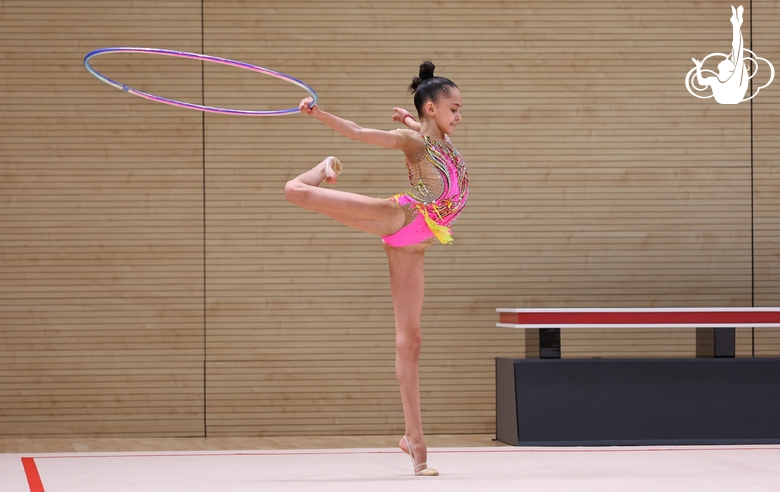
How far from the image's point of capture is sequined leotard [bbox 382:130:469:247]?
357 centimetres

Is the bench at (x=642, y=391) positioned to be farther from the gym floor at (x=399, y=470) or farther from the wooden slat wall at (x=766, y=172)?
the wooden slat wall at (x=766, y=172)

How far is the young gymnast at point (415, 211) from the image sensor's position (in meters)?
3.52

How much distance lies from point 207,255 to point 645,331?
8.57 ft

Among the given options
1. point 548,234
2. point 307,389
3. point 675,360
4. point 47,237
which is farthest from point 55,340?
point 675,360

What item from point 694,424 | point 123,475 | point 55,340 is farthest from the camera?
point 55,340

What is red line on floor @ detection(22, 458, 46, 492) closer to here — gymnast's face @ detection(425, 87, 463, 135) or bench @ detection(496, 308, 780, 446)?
gymnast's face @ detection(425, 87, 463, 135)

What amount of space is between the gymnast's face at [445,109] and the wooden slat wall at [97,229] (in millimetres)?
2303

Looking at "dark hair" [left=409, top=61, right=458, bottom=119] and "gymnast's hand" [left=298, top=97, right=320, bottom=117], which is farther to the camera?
"dark hair" [left=409, top=61, right=458, bottom=119]

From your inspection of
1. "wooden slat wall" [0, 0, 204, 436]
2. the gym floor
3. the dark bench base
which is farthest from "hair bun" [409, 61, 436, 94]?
"wooden slat wall" [0, 0, 204, 436]

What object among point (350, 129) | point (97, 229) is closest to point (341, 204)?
point (350, 129)

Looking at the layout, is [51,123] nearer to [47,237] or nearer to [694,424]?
[47,237]

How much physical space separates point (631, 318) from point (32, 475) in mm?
2905

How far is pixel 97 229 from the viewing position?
18.2 feet

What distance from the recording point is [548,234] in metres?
5.75
